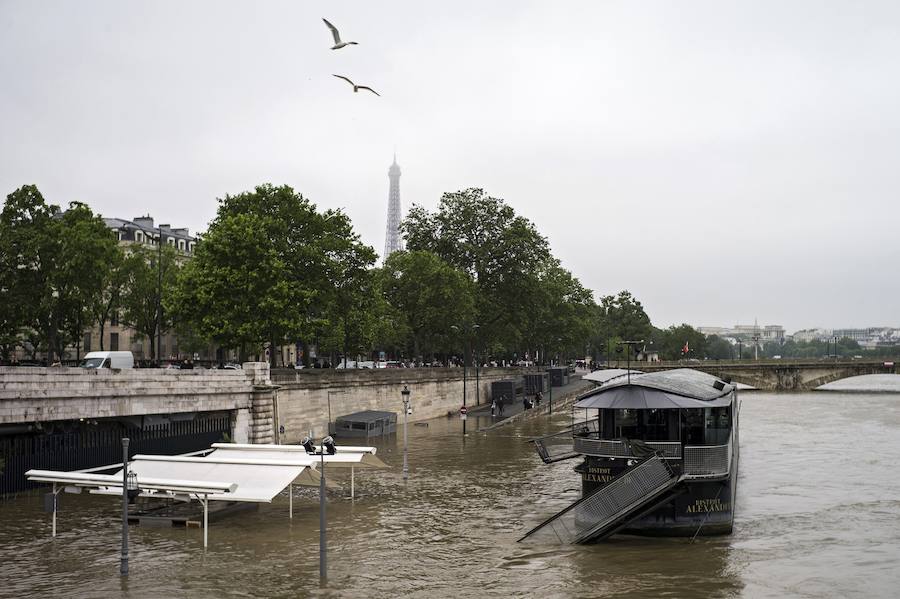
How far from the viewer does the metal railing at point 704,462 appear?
2583cm

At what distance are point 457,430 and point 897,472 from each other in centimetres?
3274

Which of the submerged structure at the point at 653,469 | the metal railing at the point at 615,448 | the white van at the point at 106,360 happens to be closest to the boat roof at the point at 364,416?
the white van at the point at 106,360

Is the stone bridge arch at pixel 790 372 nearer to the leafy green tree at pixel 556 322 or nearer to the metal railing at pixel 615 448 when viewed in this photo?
the leafy green tree at pixel 556 322

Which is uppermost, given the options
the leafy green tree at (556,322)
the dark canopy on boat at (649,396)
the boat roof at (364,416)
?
the leafy green tree at (556,322)

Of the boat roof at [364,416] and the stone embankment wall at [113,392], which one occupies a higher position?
the stone embankment wall at [113,392]

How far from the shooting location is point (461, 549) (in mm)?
27078

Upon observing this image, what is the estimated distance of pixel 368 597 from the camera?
21.6m

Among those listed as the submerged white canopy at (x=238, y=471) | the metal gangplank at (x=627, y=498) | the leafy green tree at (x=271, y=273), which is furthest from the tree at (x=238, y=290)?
the metal gangplank at (x=627, y=498)

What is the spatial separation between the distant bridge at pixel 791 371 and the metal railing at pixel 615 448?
99897mm

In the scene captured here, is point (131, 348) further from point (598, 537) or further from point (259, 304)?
point (598, 537)

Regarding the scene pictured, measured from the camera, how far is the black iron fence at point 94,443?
113 feet


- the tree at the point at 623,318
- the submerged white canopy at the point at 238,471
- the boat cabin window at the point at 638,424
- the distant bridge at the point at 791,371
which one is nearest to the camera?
the submerged white canopy at the point at 238,471

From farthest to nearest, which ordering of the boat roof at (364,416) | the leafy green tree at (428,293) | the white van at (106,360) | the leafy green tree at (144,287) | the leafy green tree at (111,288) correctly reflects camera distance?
the leafy green tree at (428,293), the leafy green tree at (144,287), the leafy green tree at (111,288), the boat roof at (364,416), the white van at (106,360)

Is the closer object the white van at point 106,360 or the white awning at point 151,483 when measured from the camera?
the white awning at point 151,483
